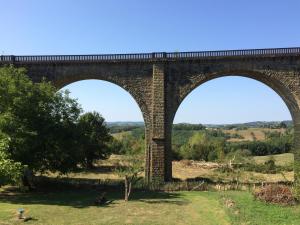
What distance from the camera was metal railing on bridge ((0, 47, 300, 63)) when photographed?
28.7 metres

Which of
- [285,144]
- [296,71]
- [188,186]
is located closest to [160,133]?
[188,186]

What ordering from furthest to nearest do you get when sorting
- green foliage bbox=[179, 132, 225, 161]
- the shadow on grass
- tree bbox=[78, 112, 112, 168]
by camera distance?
1. green foliage bbox=[179, 132, 225, 161]
2. tree bbox=[78, 112, 112, 168]
3. the shadow on grass

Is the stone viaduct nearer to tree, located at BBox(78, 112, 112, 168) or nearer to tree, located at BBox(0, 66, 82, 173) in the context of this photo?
tree, located at BBox(0, 66, 82, 173)

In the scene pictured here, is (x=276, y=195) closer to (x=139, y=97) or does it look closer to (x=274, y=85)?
(x=274, y=85)

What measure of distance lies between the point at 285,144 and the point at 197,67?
6148 cm

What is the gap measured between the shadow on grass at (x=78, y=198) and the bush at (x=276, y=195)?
4557 mm

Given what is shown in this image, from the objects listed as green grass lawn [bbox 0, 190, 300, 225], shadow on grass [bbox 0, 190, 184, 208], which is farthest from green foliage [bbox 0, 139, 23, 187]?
shadow on grass [bbox 0, 190, 184, 208]

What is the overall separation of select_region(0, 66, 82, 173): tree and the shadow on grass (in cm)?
176

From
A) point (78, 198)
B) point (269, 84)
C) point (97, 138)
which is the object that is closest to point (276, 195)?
point (269, 84)

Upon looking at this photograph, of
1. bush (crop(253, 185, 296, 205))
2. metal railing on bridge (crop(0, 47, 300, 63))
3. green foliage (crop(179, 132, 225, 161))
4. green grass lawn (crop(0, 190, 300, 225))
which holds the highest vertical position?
metal railing on bridge (crop(0, 47, 300, 63))

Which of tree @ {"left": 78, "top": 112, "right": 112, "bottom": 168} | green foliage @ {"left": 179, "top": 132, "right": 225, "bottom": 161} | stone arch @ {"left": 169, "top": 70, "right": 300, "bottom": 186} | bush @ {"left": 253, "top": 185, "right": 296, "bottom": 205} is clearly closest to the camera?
bush @ {"left": 253, "top": 185, "right": 296, "bottom": 205}

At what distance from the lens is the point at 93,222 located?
17.3 m

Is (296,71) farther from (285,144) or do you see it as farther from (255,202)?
(285,144)

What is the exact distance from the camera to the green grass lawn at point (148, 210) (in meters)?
17.7
